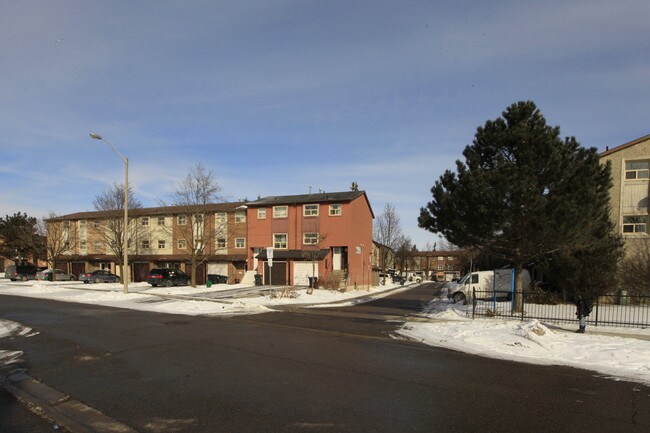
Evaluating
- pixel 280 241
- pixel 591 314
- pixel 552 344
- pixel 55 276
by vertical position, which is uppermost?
pixel 280 241

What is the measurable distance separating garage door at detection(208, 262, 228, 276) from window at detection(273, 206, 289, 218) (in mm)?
8008

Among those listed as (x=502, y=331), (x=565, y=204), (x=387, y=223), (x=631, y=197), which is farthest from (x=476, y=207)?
(x=387, y=223)

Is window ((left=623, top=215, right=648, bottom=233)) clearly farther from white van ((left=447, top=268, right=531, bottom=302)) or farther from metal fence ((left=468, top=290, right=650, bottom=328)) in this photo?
metal fence ((left=468, top=290, right=650, bottom=328))

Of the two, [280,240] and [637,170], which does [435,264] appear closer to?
[280,240]

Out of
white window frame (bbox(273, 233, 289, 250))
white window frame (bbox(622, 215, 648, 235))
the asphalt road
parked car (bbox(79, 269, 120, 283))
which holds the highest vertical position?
white window frame (bbox(622, 215, 648, 235))

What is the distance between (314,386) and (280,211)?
35.6 meters

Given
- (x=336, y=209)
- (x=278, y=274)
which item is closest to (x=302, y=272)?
(x=278, y=274)

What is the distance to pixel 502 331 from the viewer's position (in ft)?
39.8

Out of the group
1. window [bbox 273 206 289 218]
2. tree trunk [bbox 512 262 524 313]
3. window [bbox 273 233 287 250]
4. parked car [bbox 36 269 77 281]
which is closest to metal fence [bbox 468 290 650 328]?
tree trunk [bbox 512 262 524 313]

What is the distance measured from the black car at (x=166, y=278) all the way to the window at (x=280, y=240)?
8979mm

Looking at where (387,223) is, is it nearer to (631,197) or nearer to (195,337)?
(631,197)

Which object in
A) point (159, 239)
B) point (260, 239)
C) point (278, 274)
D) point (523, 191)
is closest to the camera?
point (523, 191)

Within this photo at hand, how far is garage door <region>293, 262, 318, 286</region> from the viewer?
129 feet

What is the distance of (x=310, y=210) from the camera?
40.6 meters
